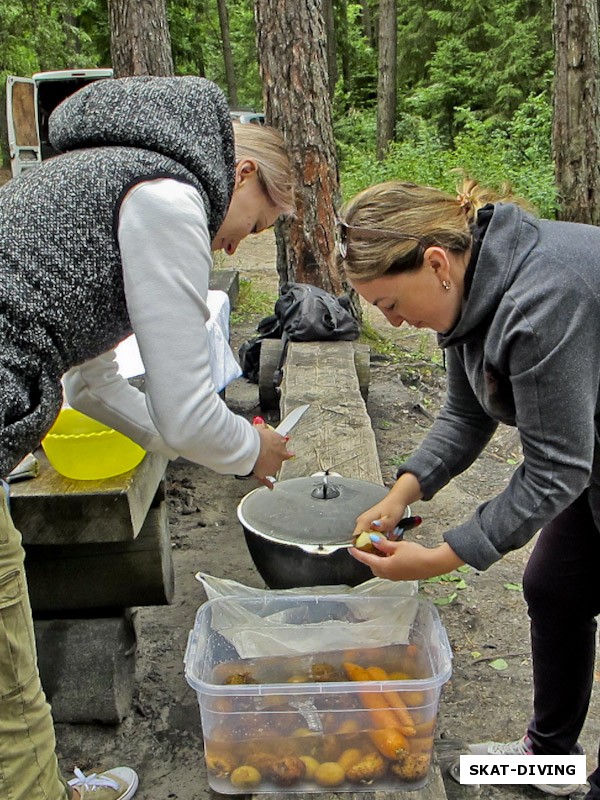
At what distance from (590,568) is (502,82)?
16024 millimetres

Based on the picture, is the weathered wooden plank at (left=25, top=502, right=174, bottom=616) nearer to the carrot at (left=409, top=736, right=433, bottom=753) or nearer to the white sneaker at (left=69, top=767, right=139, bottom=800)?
the white sneaker at (left=69, top=767, right=139, bottom=800)

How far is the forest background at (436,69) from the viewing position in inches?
513

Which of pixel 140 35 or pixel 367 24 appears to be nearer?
pixel 140 35

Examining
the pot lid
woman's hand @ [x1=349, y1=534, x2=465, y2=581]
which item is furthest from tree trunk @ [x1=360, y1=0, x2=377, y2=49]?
woman's hand @ [x1=349, y1=534, x2=465, y2=581]

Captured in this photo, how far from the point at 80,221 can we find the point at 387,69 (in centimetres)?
1628

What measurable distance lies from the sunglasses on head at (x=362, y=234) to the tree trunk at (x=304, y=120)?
3812 mm

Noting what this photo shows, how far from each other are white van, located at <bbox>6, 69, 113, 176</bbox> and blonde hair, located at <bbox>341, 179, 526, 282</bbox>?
9.84 m

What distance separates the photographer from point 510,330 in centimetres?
145

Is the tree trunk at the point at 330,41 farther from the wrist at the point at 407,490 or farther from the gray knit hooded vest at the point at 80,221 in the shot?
the gray knit hooded vest at the point at 80,221

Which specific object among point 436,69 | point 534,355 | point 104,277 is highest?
point 436,69

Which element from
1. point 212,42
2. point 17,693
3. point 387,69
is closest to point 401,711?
point 17,693

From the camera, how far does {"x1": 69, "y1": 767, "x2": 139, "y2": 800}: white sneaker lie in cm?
210

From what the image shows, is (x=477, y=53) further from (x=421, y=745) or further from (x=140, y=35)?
(x=421, y=745)

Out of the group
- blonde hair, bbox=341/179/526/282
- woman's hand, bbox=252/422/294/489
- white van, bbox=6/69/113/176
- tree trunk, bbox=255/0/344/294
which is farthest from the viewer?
white van, bbox=6/69/113/176
